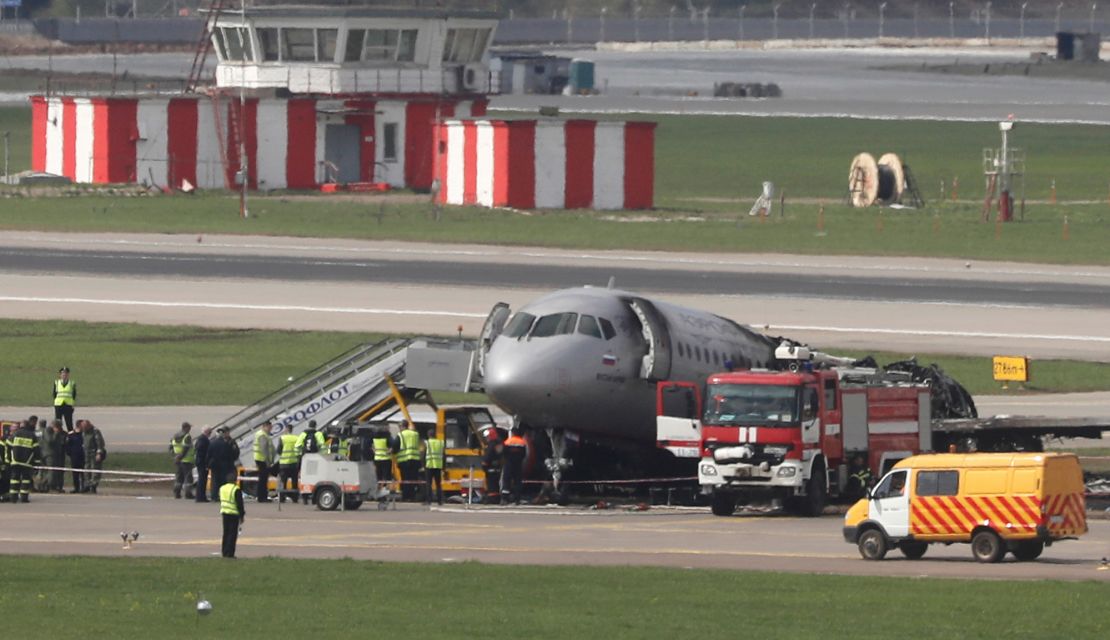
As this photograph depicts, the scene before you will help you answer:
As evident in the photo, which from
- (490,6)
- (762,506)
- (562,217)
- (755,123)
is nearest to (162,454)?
(762,506)

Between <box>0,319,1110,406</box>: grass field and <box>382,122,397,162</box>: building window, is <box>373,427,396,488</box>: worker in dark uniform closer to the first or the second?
<box>0,319,1110,406</box>: grass field

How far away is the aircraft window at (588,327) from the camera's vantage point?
4709cm

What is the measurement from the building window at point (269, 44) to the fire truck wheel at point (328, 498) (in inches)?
3135

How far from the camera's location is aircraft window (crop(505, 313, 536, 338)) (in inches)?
1870

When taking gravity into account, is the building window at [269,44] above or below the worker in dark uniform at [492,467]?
above

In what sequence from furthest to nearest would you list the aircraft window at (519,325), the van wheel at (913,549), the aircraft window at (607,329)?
the aircraft window at (519,325)
the aircraft window at (607,329)
the van wheel at (913,549)

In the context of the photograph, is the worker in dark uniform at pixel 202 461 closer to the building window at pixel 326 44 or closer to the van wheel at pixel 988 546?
the van wheel at pixel 988 546

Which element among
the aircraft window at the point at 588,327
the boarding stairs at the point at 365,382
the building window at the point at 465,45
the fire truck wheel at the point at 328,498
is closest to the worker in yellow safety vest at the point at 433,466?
the boarding stairs at the point at 365,382

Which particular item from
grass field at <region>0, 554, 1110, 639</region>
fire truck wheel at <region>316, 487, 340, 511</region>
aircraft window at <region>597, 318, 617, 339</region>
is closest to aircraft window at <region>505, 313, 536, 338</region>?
aircraft window at <region>597, 318, 617, 339</region>

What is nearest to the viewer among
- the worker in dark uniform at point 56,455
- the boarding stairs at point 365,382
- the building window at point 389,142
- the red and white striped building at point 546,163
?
the boarding stairs at point 365,382

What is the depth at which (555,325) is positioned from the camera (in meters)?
47.4

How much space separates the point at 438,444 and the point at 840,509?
8.86 metres

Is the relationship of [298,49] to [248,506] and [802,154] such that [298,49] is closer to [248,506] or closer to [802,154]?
[802,154]

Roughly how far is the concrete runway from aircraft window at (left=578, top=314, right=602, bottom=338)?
3.84m
